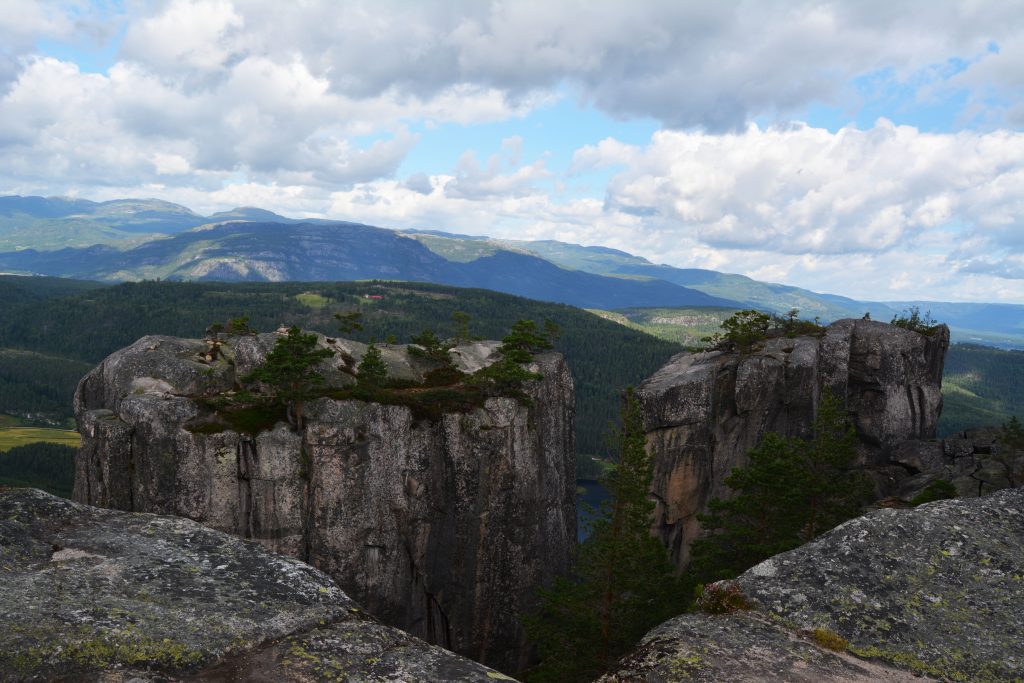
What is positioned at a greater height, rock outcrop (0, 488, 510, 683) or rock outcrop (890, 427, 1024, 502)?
rock outcrop (0, 488, 510, 683)

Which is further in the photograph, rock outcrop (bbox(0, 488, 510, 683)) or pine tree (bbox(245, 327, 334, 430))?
pine tree (bbox(245, 327, 334, 430))

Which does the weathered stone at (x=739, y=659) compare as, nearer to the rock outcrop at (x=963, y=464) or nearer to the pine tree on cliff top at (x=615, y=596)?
the pine tree on cliff top at (x=615, y=596)

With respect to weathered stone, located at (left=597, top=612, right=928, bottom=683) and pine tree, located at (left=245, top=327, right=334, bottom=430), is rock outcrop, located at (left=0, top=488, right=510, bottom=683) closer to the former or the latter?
weathered stone, located at (left=597, top=612, right=928, bottom=683)

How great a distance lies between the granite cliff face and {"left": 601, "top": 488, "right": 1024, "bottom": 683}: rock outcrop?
132 feet

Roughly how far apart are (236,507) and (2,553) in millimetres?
35503

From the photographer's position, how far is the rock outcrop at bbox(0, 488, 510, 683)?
15398 millimetres

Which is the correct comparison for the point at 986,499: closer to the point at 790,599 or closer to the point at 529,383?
the point at 790,599

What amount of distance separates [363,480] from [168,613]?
38.5 metres

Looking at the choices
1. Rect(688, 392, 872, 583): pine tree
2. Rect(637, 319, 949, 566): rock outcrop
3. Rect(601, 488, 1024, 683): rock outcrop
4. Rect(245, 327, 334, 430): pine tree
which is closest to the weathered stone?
Rect(601, 488, 1024, 683): rock outcrop

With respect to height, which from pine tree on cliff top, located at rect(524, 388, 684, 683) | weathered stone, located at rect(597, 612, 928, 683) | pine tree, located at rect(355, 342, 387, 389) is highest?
pine tree, located at rect(355, 342, 387, 389)

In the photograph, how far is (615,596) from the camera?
40.0 m

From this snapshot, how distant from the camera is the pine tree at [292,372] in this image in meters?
52.9

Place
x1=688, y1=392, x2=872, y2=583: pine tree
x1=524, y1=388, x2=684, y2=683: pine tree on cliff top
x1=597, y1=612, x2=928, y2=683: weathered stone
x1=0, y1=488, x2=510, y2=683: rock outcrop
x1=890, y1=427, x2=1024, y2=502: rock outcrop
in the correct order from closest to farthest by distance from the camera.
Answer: x1=0, y1=488, x2=510, y2=683: rock outcrop, x1=597, y1=612, x2=928, y2=683: weathered stone, x1=524, y1=388, x2=684, y2=683: pine tree on cliff top, x1=688, y1=392, x2=872, y2=583: pine tree, x1=890, y1=427, x2=1024, y2=502: rock outcrop

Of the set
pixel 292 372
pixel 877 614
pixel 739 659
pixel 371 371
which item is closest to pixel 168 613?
pixel 739 659
